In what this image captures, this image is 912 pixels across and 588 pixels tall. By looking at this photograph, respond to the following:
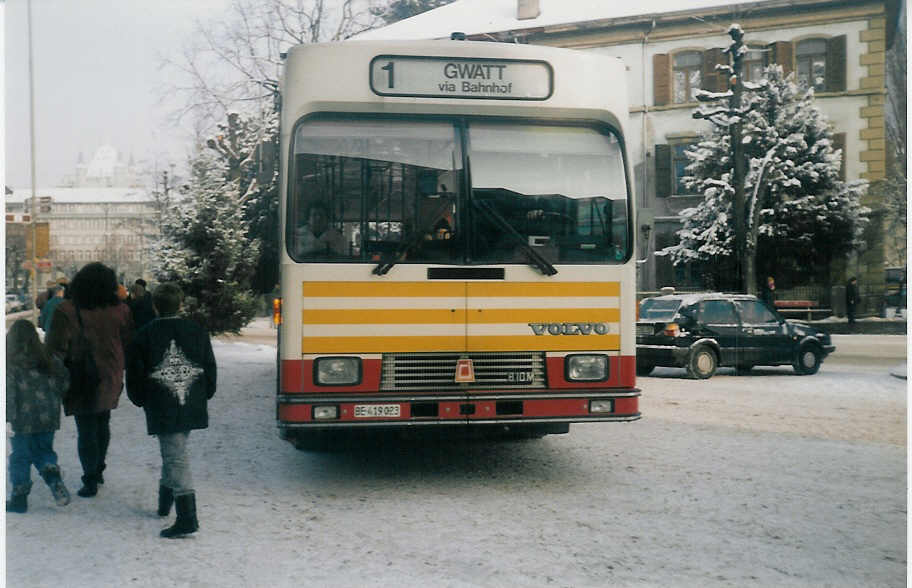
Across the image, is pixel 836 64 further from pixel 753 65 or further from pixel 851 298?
pixel 851 298

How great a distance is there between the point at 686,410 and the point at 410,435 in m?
6.56

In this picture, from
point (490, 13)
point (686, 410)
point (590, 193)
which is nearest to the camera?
point (590, 193)

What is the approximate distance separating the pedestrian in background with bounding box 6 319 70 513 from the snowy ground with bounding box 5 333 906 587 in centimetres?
26

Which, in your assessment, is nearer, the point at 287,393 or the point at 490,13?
the point at 287,393

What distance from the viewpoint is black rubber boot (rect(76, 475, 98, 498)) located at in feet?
24.2

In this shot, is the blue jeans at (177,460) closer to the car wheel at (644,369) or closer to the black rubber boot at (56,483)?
the black rubber boot at (56,483)

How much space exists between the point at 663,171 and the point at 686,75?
3.40 m

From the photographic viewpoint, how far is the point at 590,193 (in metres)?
7.43

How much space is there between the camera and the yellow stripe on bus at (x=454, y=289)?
7070 mm

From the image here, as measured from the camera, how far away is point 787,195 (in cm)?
3028

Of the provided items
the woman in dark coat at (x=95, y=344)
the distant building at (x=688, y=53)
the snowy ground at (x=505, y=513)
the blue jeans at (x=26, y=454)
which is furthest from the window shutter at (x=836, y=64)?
the blue jeans at (x=26, y=454)

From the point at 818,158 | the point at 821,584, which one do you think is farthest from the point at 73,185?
the point at 818,158

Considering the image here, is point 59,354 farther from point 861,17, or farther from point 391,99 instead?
point 861,17

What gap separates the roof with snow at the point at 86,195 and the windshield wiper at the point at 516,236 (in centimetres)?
405
